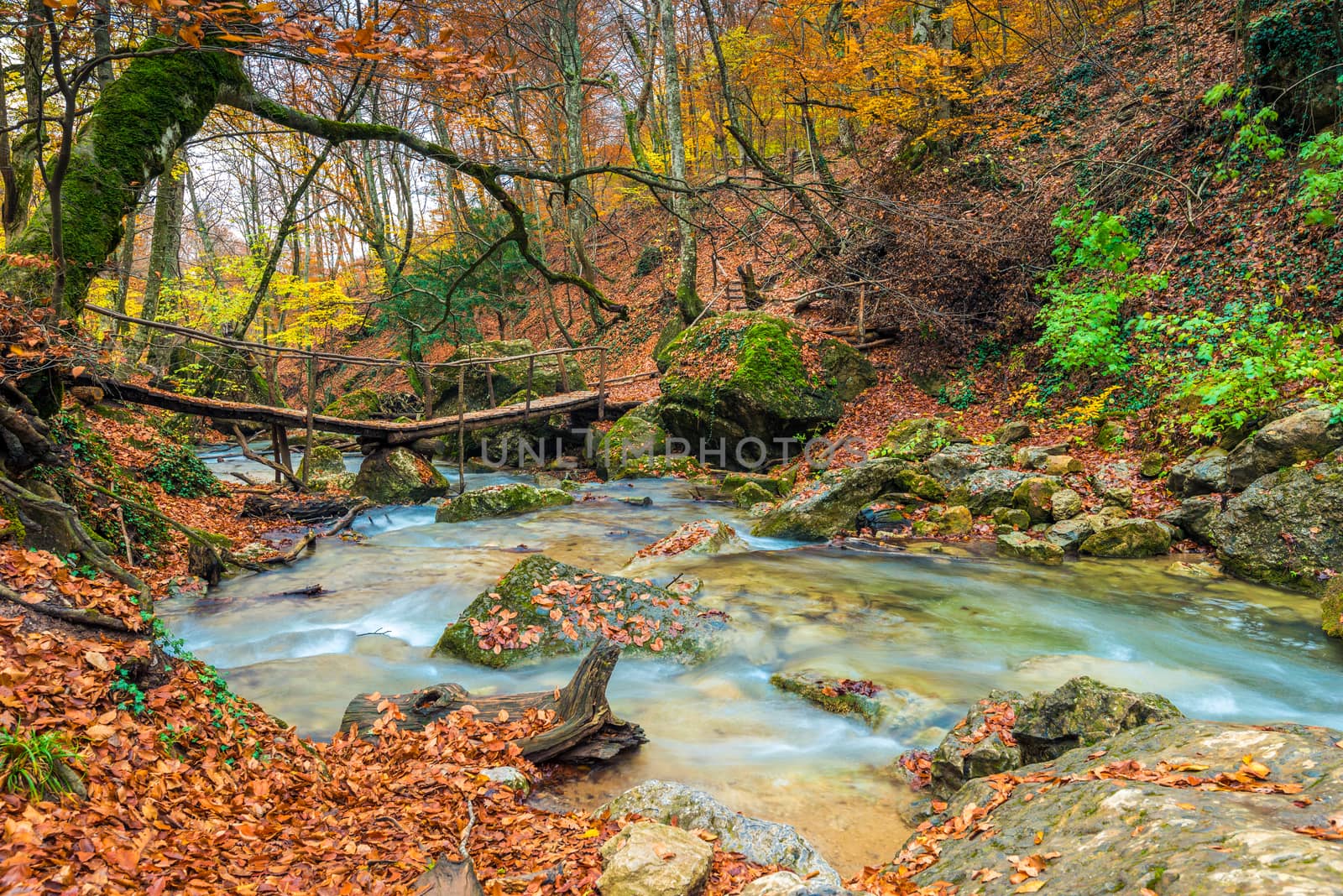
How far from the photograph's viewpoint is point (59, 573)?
11.6 feet

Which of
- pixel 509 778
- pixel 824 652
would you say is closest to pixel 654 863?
pixel 509 778

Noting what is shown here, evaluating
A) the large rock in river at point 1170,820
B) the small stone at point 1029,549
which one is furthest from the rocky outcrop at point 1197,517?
the large rock in river at point 1170,820

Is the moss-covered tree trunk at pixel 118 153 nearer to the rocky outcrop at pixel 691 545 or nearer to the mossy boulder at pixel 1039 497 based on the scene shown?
the rocky outcrop at pixel 691 545

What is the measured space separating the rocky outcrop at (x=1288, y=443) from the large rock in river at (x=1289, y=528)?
182mm

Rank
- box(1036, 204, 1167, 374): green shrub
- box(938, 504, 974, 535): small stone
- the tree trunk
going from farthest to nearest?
the tree trunk < box(1036, 204, 1167, 374): green shrub < box(938, 504, 974, 535): small stone

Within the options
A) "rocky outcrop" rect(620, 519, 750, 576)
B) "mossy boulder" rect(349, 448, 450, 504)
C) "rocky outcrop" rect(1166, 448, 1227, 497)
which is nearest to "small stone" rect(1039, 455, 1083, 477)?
"rocky outcrop" rect(1166, 448, 1227, 497)

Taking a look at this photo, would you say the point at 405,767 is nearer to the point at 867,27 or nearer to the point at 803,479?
the point at 803,479

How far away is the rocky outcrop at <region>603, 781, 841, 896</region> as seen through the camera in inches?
128

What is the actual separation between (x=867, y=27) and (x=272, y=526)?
786 inches

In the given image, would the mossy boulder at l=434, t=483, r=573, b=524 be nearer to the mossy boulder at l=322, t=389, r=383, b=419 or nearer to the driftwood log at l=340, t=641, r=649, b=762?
the driftwood log at l=340, t=641, r=649, b=762

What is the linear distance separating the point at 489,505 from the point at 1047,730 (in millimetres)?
9327

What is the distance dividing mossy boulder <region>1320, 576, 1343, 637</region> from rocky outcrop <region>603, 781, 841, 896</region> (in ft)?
17.7

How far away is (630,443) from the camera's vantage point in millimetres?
14633

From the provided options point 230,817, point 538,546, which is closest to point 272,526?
point 538,546
